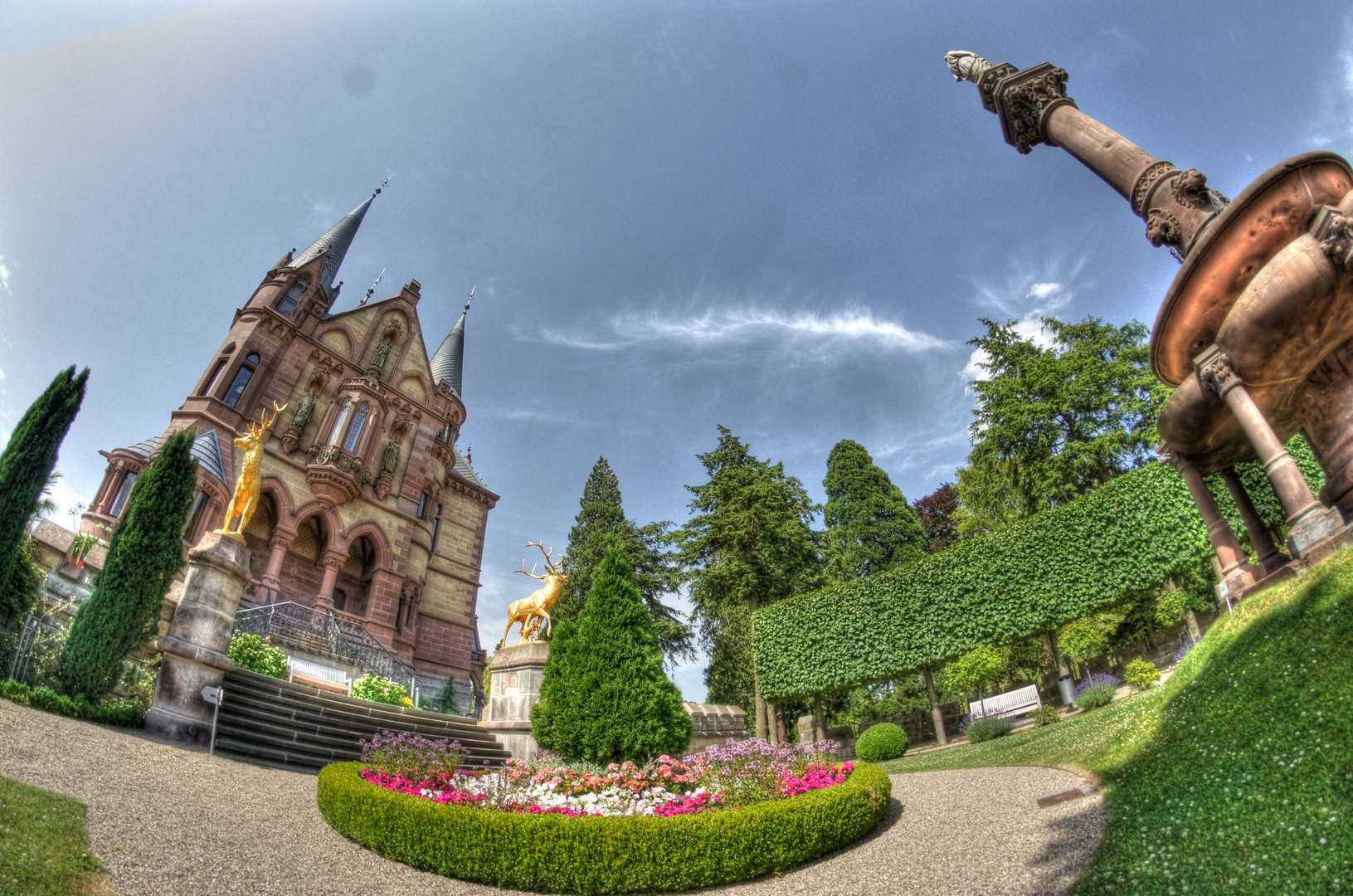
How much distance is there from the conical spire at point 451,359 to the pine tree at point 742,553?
646 inches

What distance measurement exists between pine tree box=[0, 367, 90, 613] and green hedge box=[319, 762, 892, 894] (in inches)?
327

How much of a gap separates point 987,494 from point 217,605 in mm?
27915

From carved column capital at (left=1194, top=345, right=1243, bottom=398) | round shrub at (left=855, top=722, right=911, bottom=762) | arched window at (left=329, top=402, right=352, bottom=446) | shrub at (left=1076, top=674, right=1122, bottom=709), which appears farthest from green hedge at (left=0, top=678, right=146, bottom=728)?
shrub at (left=1076, top=674, right=1122, bottom=709)

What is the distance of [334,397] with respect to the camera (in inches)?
1054

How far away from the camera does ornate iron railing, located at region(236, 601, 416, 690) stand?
18.5 meters

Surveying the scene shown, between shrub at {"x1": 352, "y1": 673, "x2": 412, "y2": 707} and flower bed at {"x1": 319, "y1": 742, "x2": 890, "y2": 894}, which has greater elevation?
shrub at {"x1": 352, "y1": 673, "x2": 412, "y2": 707}

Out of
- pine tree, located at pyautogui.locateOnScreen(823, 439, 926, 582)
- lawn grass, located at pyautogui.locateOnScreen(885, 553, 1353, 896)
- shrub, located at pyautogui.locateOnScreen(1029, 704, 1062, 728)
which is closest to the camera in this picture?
lawn grass, located at pyautogui.locateOnScreen(885, 553, 1353, 896)

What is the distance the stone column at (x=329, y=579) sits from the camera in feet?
76.0

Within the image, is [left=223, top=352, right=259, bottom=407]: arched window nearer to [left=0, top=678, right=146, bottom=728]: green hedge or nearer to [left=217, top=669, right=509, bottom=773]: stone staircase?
[left=217, top=669, right=509, bottom=773]: stone staircase

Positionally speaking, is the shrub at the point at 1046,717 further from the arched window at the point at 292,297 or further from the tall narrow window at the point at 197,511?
the arched window at the point at 292,297

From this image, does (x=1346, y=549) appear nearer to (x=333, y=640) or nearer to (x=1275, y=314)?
(x=1275, y=314)

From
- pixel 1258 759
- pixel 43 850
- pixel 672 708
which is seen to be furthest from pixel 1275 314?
pixel 43 850

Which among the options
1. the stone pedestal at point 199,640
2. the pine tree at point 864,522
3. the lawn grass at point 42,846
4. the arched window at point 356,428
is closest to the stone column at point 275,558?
the arched window at point 356,428

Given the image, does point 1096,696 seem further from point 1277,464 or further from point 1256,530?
point 1277,464
